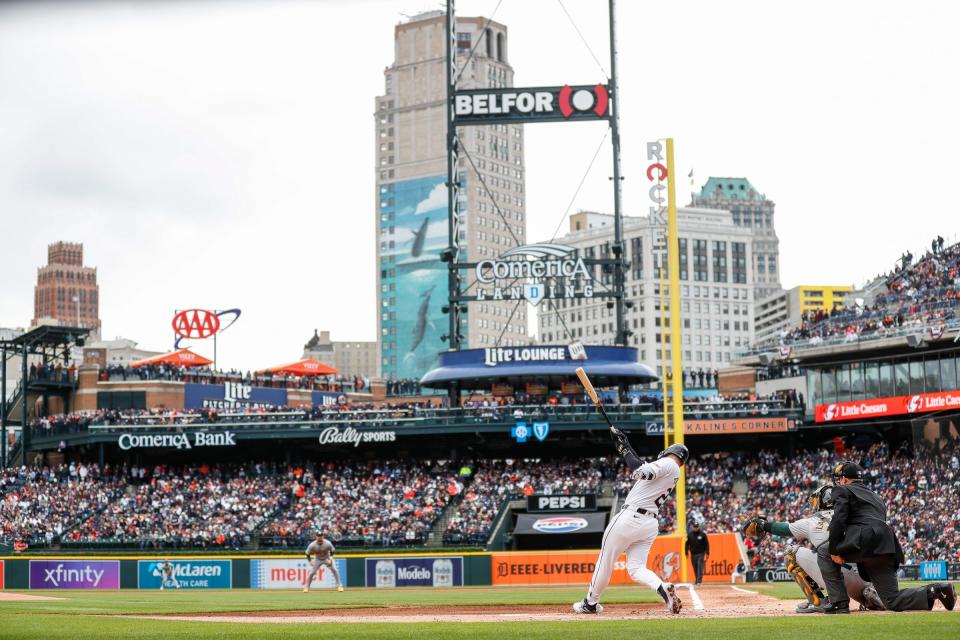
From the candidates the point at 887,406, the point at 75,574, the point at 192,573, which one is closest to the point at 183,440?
the point at 75,574

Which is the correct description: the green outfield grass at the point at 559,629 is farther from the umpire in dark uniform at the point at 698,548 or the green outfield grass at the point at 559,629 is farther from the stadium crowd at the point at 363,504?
the stadium crowd at the point at 363,504

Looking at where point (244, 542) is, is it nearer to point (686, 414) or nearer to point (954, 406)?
point (686, 414)

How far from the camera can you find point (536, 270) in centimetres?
5612

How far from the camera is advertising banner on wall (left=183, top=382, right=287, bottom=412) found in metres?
70.9

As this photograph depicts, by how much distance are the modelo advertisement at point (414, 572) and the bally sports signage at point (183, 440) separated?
701 inches

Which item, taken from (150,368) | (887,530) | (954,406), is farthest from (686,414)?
(887,530)

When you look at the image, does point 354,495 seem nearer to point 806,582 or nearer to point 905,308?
point 905,308

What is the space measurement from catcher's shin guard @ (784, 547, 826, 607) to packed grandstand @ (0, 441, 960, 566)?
2795 cm

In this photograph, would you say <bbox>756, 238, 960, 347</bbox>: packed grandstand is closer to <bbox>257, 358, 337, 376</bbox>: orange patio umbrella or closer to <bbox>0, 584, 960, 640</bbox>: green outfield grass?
<bbox>257, 358, 337, 376</bbox>: orange patio umbrella

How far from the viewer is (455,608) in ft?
68.9

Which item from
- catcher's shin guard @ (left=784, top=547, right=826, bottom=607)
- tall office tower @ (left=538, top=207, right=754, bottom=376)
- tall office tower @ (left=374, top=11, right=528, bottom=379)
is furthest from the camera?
tall office tower @ (left=538, top=207, right=754, bottom=376)

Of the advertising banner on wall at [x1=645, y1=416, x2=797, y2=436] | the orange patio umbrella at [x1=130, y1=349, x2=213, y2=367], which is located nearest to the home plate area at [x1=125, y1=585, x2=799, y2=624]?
the advertising banner on wall at [x1=645, y1=416, x2=797, y2=436]

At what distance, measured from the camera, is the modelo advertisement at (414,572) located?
38875 mm

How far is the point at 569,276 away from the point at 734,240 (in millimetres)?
124617
